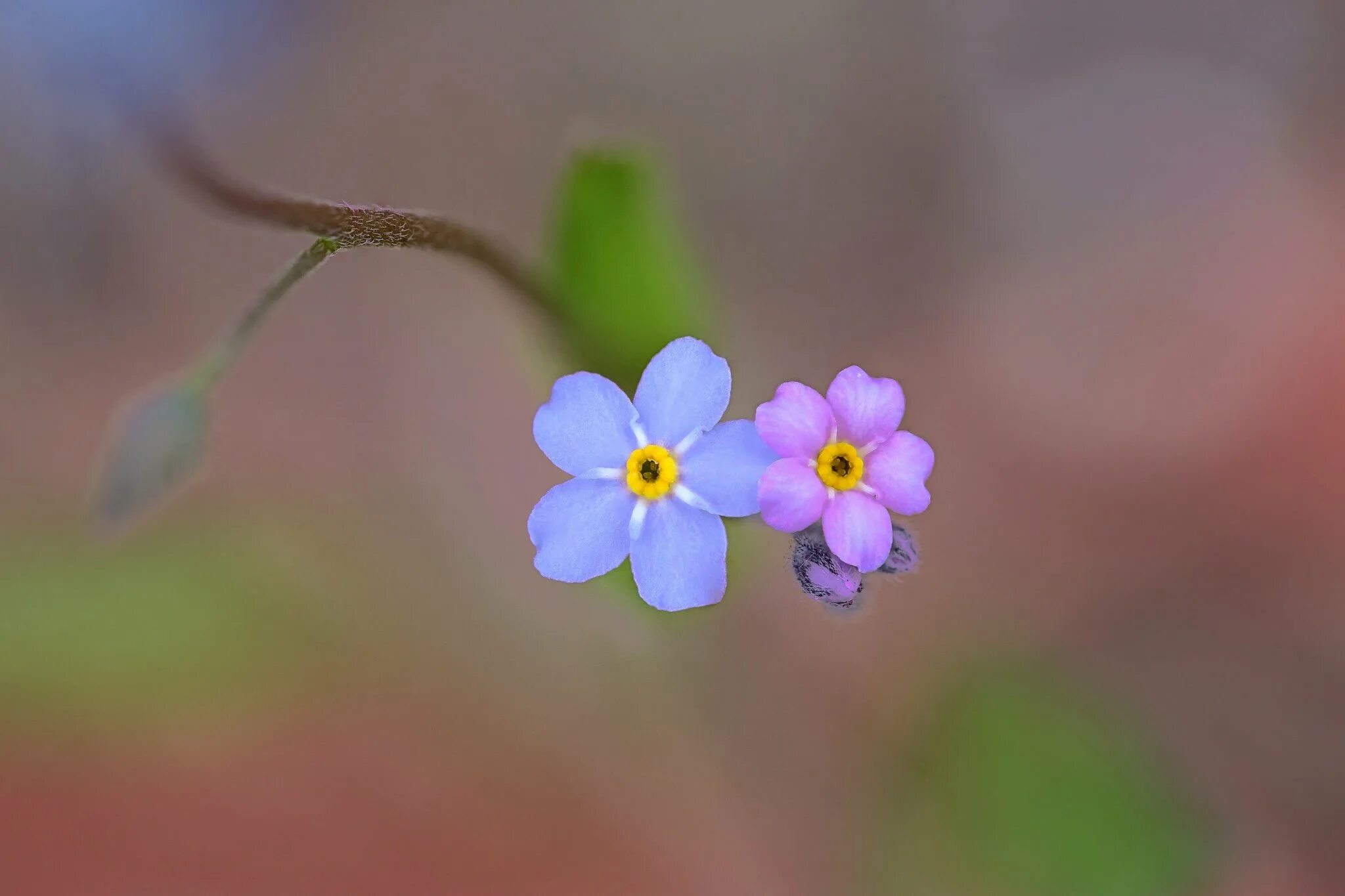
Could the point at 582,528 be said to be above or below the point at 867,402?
below

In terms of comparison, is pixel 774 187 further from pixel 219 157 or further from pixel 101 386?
pixel 101 386

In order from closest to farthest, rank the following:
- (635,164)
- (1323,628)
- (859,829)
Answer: (635,164), (1323,628), (859,829)

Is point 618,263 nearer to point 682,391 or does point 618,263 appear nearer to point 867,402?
point 682,391

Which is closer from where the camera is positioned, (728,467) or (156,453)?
(728,467)

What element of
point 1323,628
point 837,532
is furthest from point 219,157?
point 1323,628

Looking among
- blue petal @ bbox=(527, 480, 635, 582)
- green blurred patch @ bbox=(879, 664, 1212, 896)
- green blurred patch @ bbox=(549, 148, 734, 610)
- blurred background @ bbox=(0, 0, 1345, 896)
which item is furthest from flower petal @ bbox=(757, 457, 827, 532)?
green blurred patch @ bbox=(879, 664, 1212, 896)

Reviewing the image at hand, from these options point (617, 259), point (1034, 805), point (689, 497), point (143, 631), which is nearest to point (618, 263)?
point (617, 259)

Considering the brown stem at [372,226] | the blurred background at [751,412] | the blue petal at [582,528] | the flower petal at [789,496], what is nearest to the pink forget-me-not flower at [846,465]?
the flower petal at [789,496]

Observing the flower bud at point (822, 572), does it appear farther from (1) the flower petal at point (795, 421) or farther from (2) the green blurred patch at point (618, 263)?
(2) the green blurred patch at point (618, 263)
